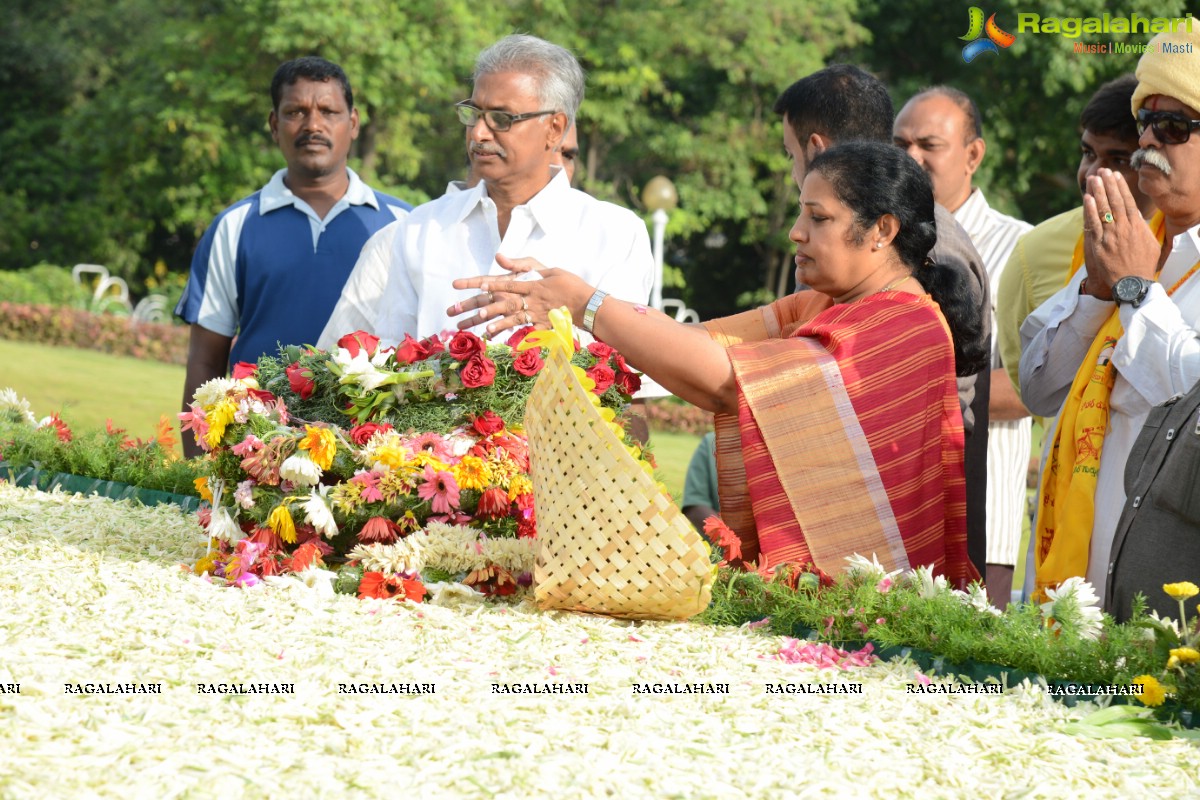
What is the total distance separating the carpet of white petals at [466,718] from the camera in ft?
6.95

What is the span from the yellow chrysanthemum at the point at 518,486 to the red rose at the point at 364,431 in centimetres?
34

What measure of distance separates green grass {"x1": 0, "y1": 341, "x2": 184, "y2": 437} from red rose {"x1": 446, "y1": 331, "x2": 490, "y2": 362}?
757cm

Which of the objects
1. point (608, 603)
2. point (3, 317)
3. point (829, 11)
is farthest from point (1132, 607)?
point (829, 11)

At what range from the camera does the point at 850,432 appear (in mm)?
3072

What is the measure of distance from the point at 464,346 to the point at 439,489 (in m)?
0.36

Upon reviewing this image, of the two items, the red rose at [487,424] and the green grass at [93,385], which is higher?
the red rose at [487,424]

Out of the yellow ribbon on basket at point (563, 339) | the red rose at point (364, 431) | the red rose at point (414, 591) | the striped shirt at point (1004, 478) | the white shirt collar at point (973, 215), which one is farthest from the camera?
the white shirt collar at point (973, 215)

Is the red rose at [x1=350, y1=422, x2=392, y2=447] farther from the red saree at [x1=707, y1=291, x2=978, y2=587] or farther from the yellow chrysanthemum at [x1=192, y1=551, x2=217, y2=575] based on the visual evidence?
the red saree at [x1=707, y1=291, x2=978, y2=587]

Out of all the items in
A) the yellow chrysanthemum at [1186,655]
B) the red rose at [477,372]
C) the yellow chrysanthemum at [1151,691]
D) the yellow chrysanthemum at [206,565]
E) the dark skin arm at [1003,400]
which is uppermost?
the dark skin arm at [1003,400]

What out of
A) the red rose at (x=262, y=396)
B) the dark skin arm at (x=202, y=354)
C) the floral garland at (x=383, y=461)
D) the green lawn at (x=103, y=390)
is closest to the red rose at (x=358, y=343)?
the floral garland at (x=383, y=461)

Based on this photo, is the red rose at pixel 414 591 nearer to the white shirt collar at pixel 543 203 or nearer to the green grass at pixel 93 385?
the white shirt collar at pixel 543 203

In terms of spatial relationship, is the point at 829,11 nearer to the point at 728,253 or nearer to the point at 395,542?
the point at 728,253

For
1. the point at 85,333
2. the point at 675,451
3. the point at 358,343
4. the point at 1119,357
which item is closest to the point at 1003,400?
the point at 1119,357

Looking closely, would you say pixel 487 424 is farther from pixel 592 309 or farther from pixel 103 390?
pixel 103 390
